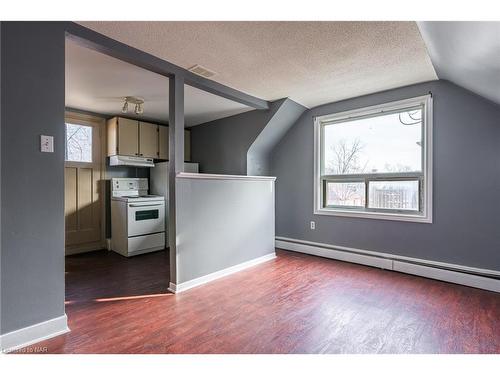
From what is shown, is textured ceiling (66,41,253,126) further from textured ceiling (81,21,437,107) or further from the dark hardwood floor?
the dark hardwood floor

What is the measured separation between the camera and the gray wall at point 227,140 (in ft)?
13.2

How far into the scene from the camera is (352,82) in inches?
120

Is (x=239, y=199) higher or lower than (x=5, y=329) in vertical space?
higher

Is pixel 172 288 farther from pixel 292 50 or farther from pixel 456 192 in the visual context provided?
pixel 456 192

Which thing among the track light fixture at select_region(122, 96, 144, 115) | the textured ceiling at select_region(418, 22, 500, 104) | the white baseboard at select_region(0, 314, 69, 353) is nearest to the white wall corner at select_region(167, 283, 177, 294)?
the white baseboard at select_region(0, 314, 69, 353)

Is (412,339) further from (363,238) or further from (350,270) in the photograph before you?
(363,238)

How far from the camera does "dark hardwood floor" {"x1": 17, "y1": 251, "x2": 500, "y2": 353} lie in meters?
1.71

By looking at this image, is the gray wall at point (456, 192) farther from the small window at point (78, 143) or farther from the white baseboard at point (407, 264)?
the small window at point (78, 143)

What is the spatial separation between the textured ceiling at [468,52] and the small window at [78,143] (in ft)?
14.9

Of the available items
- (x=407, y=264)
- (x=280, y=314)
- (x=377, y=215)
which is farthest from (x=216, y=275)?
(x=407, y=264)

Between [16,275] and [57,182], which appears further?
[57,182]

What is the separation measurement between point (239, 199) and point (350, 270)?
5.42 feet
